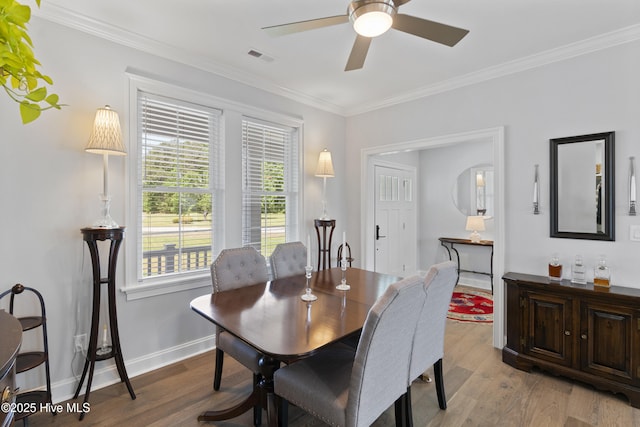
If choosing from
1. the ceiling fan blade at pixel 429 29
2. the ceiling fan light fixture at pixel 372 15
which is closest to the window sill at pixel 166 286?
the ceiling fan light fixture at pixel 372 15

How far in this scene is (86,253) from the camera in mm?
2369

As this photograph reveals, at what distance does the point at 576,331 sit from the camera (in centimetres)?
246

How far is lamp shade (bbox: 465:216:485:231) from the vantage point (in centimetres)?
488

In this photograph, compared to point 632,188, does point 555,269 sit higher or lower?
lower

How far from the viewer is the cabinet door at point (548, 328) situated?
2.51 metres

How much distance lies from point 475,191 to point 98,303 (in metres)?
5.20

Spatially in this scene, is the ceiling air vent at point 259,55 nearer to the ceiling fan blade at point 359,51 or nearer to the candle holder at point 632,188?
the ceiling fan blade at point 359,51

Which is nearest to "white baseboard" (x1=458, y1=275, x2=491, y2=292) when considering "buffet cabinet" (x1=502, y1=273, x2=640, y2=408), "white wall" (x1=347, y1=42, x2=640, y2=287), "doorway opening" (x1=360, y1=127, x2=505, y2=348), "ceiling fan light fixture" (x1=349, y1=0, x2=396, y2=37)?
"doorway opening" (x1=360, y1=127, x2=505, y2=348)

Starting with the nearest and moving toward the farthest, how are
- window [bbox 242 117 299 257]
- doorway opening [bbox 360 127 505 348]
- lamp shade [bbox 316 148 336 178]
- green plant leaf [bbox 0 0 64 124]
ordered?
1. green plant leaf [bbox 0 0 64 124]
2. doorway opening [bbox 360 127 505 348]
3. window [bbox 242 117 299 257]
4. lamp shade [bbox 316 148 336 178]

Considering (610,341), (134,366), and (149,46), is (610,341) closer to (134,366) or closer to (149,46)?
(134,366)

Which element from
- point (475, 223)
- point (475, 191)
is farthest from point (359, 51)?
point (475, 191)

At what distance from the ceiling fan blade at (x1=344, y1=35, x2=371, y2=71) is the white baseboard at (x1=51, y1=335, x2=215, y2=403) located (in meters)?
2.76

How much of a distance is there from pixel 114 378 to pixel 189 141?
2.08m

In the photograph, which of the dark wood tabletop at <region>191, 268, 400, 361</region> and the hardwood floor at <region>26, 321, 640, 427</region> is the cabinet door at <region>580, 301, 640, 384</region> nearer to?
the hardwood floor at <region>26, 321, 640, 427</region>
